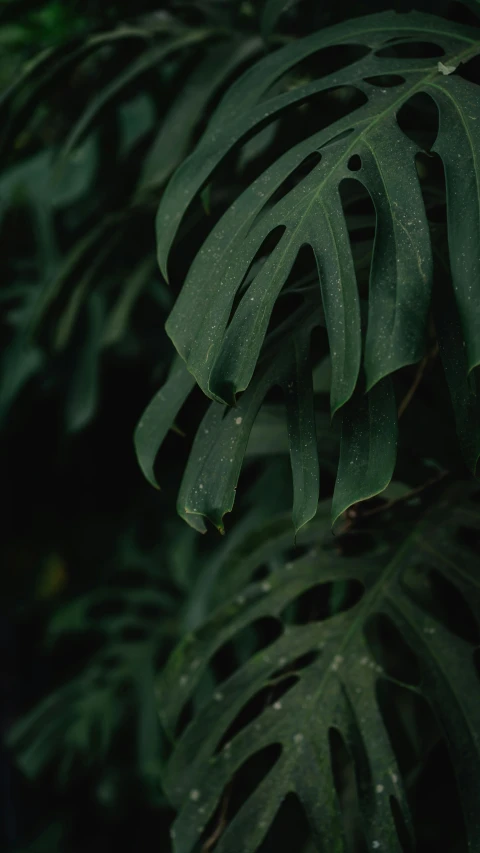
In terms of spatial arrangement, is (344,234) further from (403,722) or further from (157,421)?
(403,722)

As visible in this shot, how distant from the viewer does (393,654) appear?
0.87 meters

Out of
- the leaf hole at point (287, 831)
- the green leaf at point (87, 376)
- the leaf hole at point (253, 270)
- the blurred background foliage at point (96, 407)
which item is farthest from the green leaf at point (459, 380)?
the green leaf at point (87, 376)

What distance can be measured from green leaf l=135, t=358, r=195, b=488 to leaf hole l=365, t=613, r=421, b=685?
0.32 meters

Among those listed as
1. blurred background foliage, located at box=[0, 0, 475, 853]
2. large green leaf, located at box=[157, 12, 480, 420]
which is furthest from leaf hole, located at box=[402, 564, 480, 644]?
large green leaf, located at box=[157, 12, 480, 420]

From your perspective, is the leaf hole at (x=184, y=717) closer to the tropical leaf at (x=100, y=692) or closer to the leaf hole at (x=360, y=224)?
the tropical leaf at (x=100, y=692)

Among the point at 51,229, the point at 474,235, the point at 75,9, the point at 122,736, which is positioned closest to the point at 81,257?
the point at 75,9

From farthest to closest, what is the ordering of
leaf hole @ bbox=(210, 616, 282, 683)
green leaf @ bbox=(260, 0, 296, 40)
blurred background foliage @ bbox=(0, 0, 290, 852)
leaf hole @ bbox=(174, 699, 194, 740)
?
leaf hole @ bbox=(174, 699, 194, 740) < leaf hole @ bbox=(210, 616, 282, 683) < blurred background foliage @ bbox=(0, 0, 290, 852) < green leaf @ bbox=(260, 0, 296, 40)

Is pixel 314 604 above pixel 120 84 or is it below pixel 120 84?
below

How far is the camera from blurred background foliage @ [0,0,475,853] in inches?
34.2

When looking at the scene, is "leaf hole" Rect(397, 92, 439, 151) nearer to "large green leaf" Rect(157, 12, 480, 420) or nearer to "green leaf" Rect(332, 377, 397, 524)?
"large green leaf" Rect(157, 12, 480, 420)

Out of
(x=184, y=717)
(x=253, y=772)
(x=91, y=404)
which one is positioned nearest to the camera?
(x=253, y=772)

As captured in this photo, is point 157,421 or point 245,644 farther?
point 245,644

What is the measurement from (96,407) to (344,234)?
92 centimetres

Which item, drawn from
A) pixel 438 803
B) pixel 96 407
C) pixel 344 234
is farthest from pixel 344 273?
pixel 96 407
